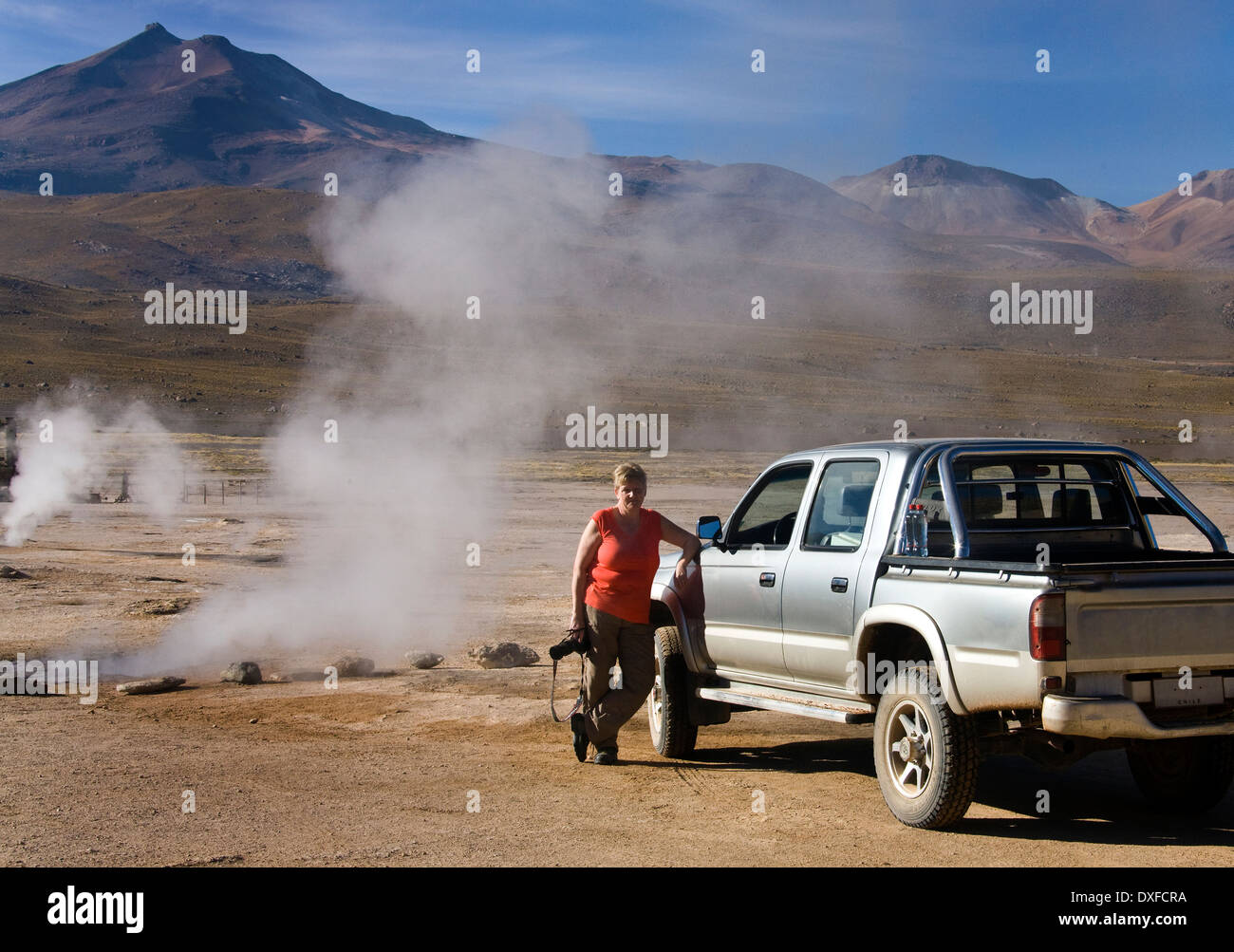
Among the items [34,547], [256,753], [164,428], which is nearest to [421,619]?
[256,753]

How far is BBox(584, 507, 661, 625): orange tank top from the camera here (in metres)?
8.08

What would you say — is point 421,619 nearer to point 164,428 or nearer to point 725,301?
point 164,428

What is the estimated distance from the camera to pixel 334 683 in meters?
11.5

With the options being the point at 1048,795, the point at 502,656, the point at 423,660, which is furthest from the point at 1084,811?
the point at 423,660

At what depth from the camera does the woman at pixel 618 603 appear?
8.09 metres

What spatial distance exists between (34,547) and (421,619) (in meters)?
11.4

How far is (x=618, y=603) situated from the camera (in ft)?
26.5

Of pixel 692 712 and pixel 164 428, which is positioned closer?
pixel 692 712

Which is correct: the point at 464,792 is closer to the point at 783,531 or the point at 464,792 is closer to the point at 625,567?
the point at 625,567

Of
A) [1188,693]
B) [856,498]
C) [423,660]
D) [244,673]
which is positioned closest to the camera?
[1188,693]
